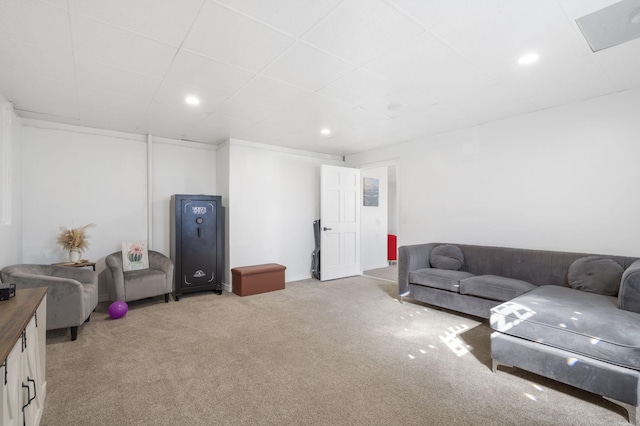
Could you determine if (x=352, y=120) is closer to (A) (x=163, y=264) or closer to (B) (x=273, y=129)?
(B) (x=273, y=129)

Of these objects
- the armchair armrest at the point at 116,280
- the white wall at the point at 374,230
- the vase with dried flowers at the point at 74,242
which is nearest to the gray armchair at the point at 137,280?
the armchair armrest at the point at 116,280

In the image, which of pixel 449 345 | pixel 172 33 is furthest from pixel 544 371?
pixel 172 33

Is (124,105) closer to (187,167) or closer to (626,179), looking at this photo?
(187,167)

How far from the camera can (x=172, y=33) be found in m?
2.11

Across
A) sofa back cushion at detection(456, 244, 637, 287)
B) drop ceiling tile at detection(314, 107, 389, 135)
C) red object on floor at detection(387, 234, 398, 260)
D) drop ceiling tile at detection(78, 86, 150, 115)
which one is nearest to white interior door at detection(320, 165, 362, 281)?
drop ceiling tile at detection(314, 107, 389, 135)

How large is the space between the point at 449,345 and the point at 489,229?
2031mm

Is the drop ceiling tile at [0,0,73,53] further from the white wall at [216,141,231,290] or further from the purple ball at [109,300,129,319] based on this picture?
the white wall at [216,141,231,290]

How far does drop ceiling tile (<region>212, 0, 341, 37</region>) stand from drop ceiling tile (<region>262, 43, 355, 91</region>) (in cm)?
26

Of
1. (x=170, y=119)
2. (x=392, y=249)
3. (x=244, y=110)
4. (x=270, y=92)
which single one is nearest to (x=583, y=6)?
(x=270, y=92)

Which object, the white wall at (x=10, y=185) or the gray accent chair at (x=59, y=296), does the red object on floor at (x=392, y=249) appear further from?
the white wall at (x=10, y=185)

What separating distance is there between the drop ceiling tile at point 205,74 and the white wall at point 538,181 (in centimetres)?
329

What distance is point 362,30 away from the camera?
209cm

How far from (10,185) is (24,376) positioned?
3151mm

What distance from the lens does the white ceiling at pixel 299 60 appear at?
1905mm
